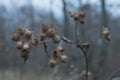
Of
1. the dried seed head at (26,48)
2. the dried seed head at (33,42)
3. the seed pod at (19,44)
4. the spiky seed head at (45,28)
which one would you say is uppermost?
the spiky seed head at (45,28)

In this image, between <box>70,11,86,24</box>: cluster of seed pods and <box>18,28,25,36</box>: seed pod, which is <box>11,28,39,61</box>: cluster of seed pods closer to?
<box>18,28,25,36</box>: seed pod

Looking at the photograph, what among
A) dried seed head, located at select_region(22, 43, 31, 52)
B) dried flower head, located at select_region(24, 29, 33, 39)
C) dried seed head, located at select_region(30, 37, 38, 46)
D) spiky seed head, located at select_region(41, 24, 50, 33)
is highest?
spiky seed head, located at select_region(41, 24, 50, 33)

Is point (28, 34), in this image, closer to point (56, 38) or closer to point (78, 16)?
point (56, 38)

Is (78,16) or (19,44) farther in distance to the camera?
(78,16)

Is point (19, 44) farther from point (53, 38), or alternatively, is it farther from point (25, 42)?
point (53, 38)

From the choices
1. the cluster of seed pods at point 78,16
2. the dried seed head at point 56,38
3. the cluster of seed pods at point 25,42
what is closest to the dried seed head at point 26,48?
the cluster of seed pods at point 25,42

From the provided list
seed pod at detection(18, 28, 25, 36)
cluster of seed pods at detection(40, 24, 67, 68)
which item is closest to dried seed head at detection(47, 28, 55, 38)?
cluster of seed pods at detection(40, 24, 67, 68)

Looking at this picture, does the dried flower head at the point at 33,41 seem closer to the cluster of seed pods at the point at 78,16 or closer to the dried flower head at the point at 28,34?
the dried flower head at the point at 28,34

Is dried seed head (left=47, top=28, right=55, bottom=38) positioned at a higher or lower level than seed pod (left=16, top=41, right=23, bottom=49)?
higher

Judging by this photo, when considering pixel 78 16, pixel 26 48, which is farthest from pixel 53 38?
pixel 78 16

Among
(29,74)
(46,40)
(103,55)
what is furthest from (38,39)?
(29,74)

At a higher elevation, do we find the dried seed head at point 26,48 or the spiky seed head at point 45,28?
the spiky seed head at point 45,28

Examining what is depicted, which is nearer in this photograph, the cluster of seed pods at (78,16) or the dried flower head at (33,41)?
the dried flower head at (33,41)

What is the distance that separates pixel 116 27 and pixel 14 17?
141 inches
